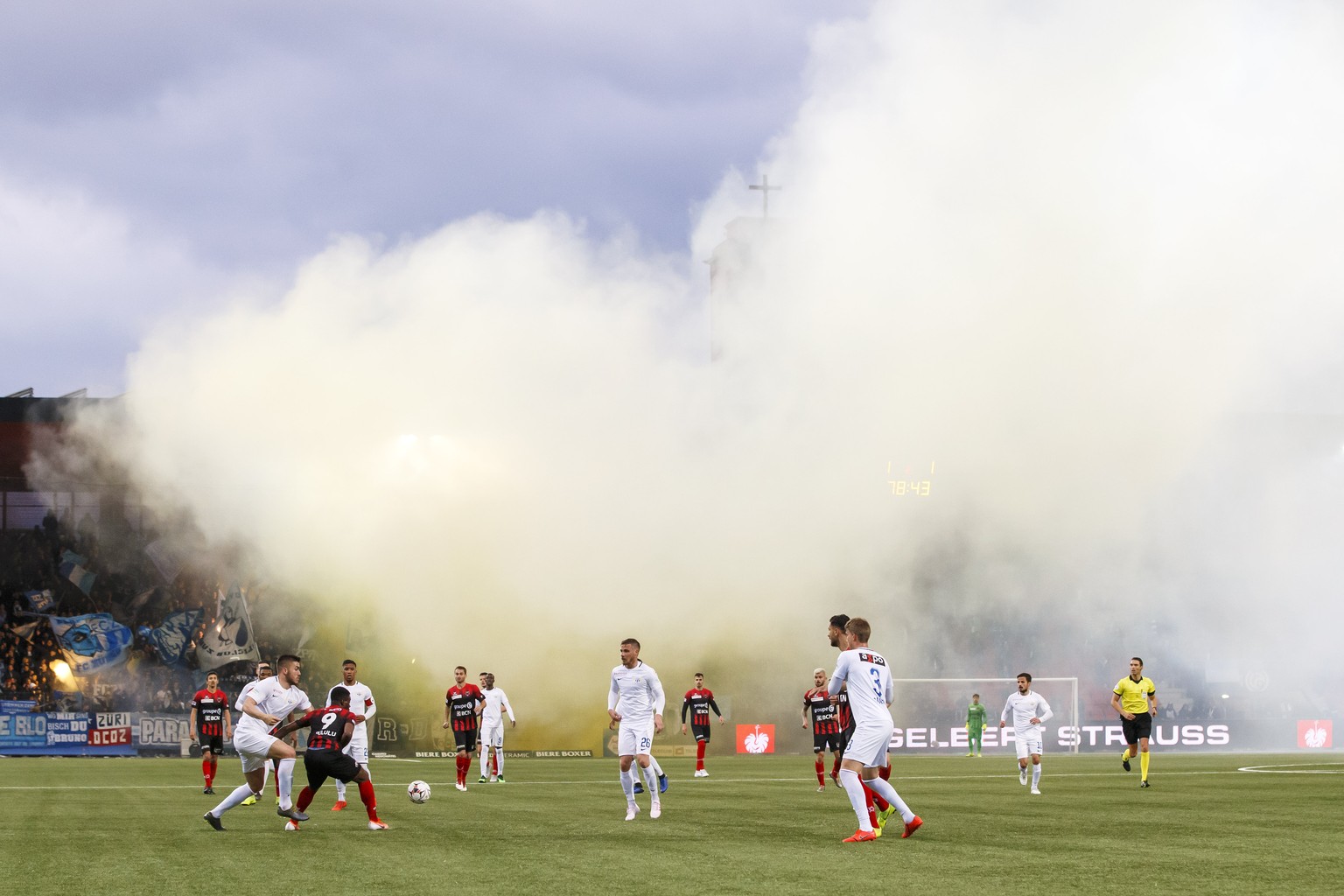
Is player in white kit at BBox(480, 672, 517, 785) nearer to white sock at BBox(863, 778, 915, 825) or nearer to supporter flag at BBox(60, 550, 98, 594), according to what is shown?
white sock at BBox(863, 778, 915, 825)

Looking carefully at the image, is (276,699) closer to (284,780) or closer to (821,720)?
(284,780)

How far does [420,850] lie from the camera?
1421 cm

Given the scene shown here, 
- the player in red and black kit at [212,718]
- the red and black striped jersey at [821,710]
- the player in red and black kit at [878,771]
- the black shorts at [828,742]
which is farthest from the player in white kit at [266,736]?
the red and black striped jersey at [821,710]

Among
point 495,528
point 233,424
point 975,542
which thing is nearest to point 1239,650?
point 975,542

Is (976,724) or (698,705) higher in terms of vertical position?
(698,705)

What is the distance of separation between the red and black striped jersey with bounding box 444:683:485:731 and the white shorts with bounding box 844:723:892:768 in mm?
15733

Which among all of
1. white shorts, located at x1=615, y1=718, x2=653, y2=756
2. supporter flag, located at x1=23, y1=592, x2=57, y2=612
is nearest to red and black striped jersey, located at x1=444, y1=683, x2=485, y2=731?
white shorts, located at x1=615, y1=718, x2=653, y2=756

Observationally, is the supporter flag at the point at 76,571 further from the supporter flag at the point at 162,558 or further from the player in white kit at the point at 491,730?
the player in white kit at the point at 491,730

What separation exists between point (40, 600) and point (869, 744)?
3870 cm

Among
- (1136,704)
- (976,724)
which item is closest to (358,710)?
(1136,704)

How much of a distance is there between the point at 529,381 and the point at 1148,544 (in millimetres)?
23318

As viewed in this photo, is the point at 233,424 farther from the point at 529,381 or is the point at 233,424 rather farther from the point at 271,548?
the point at 529,381

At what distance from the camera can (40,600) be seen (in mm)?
45625

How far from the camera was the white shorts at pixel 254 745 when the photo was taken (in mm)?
16984
